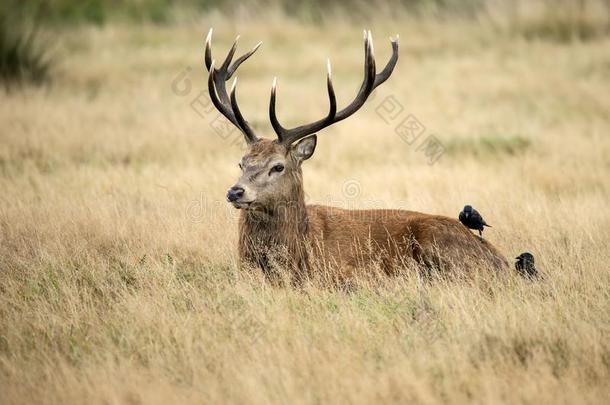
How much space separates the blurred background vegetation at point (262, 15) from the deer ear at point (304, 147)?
9358mm

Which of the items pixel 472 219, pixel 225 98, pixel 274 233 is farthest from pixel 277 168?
Result: pixel 472 219

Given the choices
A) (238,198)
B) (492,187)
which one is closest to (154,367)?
(238,198)

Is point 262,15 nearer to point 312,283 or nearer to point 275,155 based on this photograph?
point 275,155

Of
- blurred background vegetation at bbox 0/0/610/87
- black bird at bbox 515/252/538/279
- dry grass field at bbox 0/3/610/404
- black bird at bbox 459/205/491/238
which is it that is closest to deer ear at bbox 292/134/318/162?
dry grass field at bbox 0/3/610/404

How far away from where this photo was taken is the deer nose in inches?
243

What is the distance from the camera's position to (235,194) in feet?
20.3

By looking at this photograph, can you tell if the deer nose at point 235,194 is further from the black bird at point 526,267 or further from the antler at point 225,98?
the black bird at point 526,267

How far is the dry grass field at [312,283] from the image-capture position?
184 inches

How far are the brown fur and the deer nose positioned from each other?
0.06 meters

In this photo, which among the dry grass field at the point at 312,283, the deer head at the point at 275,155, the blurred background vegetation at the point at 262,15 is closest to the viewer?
the dry grass field at the point at 312,283

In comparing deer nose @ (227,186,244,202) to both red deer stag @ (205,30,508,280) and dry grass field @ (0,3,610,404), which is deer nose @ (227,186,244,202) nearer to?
red deer stag @ (205,30,508,280)

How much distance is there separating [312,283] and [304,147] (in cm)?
117

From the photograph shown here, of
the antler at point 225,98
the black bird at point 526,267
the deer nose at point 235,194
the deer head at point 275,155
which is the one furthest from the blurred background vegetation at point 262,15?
the black bird at point 526,267

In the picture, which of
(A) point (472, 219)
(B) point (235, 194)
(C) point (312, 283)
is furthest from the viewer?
(A) point (472, 219)
